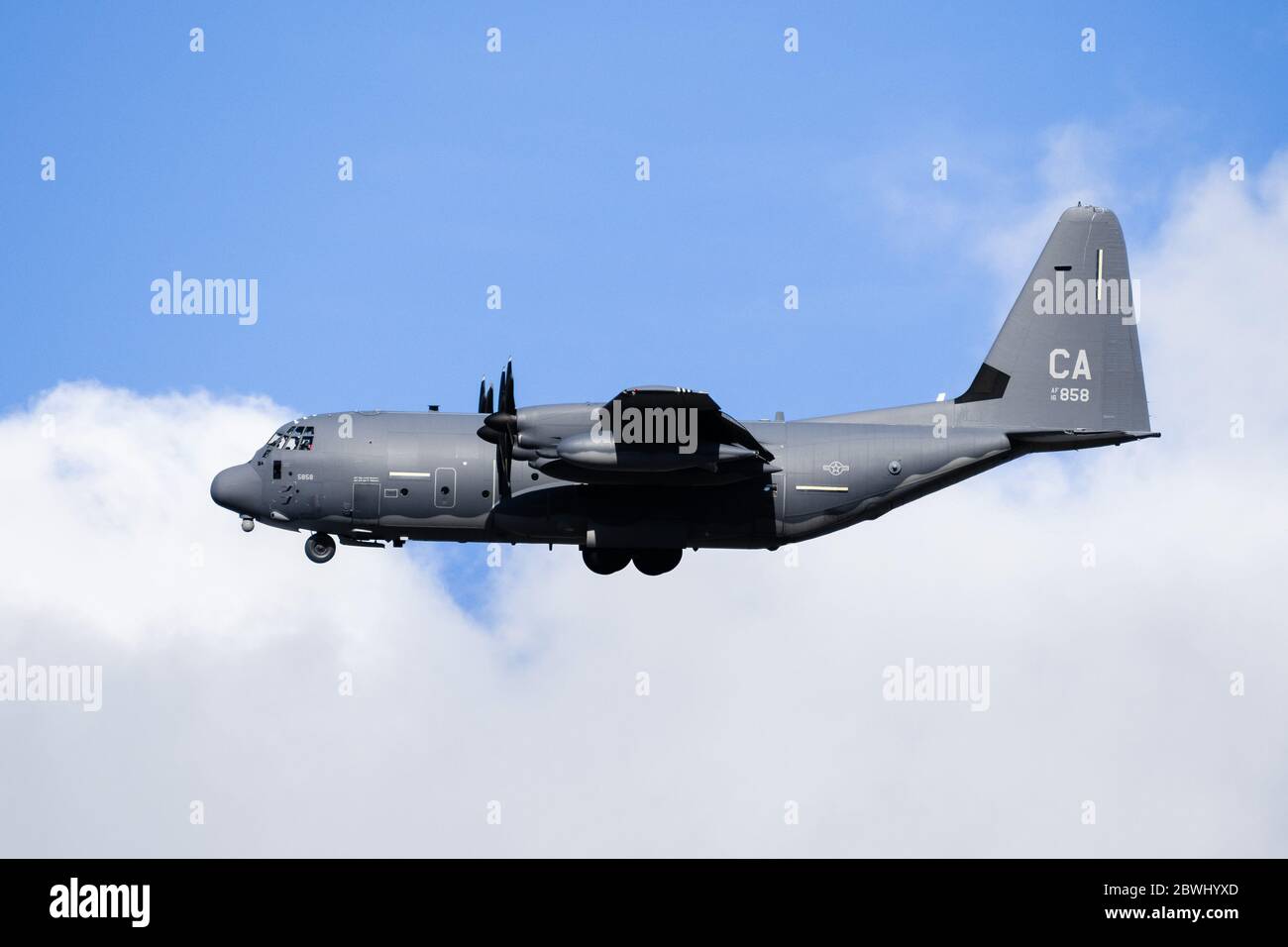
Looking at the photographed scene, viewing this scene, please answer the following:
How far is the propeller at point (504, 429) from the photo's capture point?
3181cm

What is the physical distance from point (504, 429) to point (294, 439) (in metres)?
4.34

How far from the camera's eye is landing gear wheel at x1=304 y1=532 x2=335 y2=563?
34.0m

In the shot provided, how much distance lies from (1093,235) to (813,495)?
8124 millimetres

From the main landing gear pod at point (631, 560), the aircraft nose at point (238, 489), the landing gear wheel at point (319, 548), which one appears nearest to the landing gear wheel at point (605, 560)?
the main landing gear pod at point (631, 560)

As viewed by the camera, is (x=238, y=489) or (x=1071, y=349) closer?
(x=238, y=489)

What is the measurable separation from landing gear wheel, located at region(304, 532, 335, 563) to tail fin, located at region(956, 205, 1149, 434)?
495 inches

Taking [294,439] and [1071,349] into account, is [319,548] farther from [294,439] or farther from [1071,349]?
[1071,349]

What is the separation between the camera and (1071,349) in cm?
3522

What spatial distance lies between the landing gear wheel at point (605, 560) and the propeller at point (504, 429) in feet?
6.52

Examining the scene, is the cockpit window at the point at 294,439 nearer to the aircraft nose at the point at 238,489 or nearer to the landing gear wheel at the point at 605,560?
the aircraft nose at the point at 238,489

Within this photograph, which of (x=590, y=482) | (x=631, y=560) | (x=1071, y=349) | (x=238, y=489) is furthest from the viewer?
(x=1071, y=349)

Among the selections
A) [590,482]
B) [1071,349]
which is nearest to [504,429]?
[590,482]
